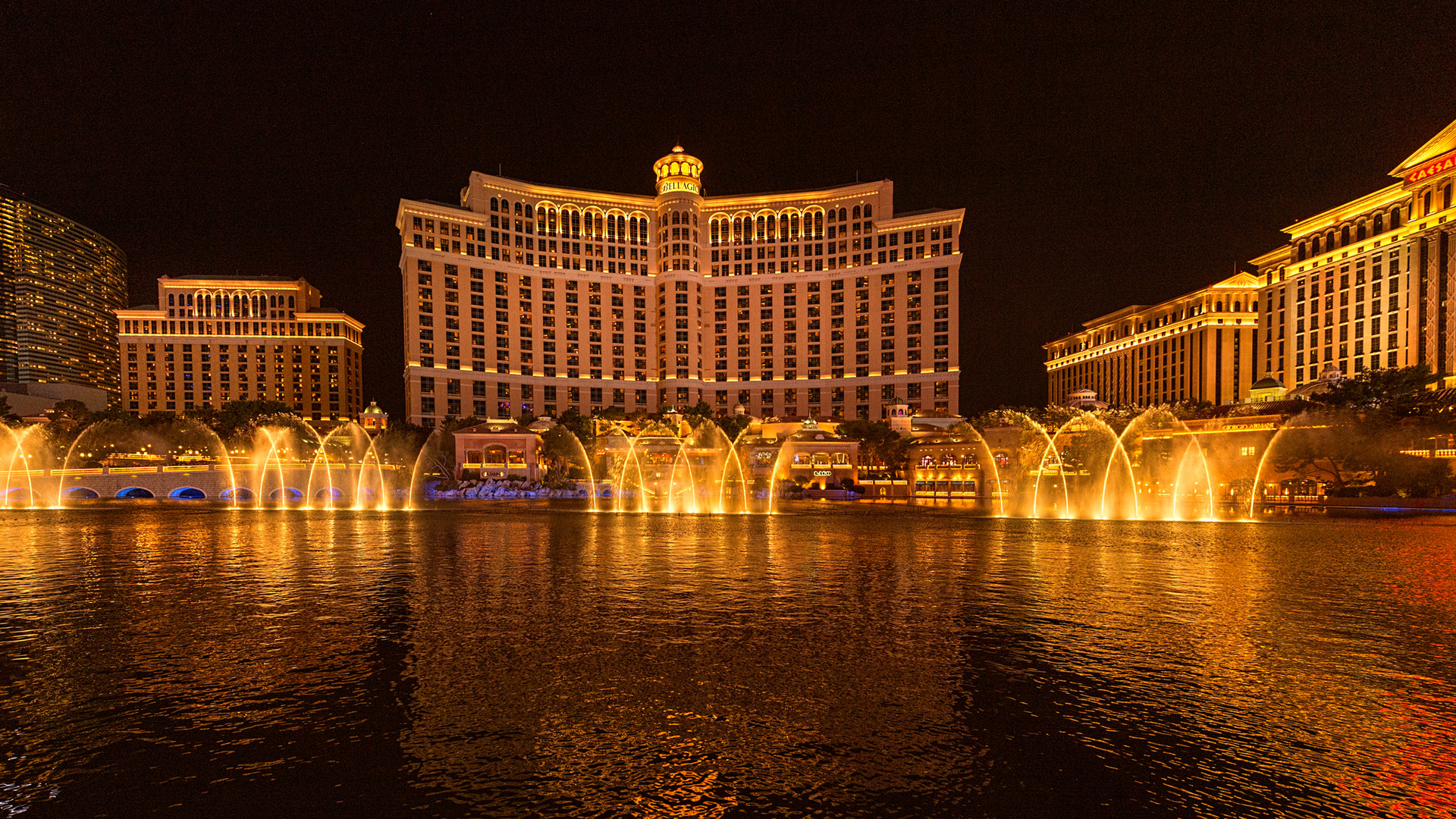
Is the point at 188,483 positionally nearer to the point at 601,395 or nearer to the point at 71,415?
the point at 71,415

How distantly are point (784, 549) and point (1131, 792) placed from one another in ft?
73.7

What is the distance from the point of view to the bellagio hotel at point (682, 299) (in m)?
153

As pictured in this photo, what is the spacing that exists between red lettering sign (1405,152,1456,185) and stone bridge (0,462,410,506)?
142m

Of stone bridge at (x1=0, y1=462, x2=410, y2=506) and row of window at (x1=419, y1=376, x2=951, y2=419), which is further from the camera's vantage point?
row of window at (x1=419, y1=376, x2=951, y2=419)

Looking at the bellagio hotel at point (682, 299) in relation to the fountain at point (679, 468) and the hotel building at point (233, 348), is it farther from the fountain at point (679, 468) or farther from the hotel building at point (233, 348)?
the hotel building at point (233, 348)

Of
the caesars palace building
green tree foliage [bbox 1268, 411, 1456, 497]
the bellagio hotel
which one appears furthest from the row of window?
green tree foliage [bbox 1268, 411, 1456, 497]

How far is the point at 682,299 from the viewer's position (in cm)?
16262

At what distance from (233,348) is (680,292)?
122 m

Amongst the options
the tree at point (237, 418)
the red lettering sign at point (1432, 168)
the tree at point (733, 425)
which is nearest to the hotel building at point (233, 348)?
the tree at point (237, 418)

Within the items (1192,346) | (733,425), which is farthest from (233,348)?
(1192,346)

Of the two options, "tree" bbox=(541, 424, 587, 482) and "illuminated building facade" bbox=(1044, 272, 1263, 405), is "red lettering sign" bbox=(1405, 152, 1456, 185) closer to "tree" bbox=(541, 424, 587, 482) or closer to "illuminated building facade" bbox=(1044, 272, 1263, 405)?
"illuminated building facade" bbox=(1044, 272, 1263, 405)

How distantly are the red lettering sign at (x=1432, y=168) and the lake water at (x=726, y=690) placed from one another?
103 meters

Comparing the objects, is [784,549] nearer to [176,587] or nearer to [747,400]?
[176,587]

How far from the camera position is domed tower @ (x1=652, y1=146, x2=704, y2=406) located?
16175 centimetres
